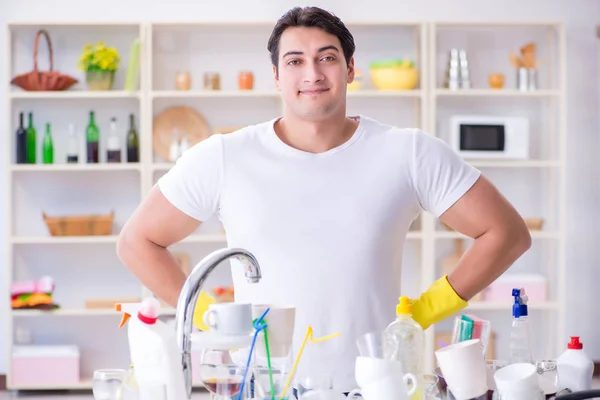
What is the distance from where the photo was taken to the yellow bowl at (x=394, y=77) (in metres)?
5.28

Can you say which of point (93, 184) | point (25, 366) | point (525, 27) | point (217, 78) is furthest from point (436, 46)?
point (25, 366)

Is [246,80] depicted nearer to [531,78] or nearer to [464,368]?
[531,78]

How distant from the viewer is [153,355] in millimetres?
1485

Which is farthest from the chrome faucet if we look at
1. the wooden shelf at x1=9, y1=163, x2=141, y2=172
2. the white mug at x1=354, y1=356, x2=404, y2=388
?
the wooden shelf at x1=9, y1=163, x2=141, y2=172

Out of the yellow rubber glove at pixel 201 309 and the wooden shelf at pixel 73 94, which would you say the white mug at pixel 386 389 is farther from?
the wooden shelf at pixel 73 94

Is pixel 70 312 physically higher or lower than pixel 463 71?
lower

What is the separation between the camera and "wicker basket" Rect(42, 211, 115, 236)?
5.29m

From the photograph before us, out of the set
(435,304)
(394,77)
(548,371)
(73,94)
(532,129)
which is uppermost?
(394,77)

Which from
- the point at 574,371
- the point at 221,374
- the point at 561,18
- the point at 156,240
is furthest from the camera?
the point at 561,18

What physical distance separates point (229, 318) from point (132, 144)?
155 inches

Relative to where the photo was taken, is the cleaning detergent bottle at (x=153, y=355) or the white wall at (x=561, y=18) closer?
the cleaning detergent bottle at (x=153, y=355)

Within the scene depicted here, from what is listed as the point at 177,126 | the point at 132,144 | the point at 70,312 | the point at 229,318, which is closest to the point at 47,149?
the point at 132,144

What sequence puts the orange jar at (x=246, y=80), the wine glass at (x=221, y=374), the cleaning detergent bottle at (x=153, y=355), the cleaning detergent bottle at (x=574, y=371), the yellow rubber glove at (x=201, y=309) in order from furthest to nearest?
the orange jar at (x=246, y=80), the yellow rubber glove at (x=201, y=309), the cleaning detergent bottle at (x=574, y=371), the wine glass at (x=221, y=374), the cleaning detergent bottle at (x=153, y=355)

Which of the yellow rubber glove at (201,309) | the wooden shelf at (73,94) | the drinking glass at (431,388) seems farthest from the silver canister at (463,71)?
the drinking glass at (431,388)
